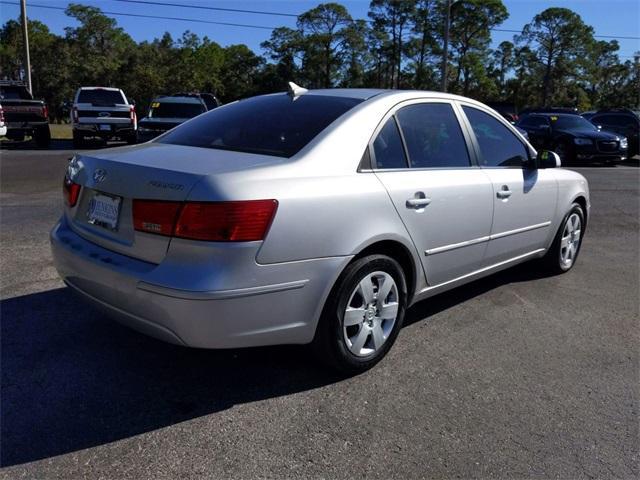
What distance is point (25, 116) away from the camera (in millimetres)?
17906

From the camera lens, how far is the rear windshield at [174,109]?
17.4 m

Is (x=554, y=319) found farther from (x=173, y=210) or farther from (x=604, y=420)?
(x=173, y=210)

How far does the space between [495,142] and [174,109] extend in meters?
14.7

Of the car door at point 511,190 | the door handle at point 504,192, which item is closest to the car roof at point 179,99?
the car door at point 511,190

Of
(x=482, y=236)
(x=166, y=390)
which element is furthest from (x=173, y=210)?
(x=482, y=236)

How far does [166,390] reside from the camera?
3117mm

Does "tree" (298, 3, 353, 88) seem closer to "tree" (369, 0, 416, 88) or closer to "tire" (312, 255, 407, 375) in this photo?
"tree" (369, 0, 416, 88)

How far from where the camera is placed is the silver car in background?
8.84 feet

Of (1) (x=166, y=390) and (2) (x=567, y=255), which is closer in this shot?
(1) (x=166, y=390)

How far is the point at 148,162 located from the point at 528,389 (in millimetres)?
2411

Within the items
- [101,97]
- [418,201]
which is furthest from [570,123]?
[418,201]

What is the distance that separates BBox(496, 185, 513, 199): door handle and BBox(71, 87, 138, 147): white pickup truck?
52.4 ft

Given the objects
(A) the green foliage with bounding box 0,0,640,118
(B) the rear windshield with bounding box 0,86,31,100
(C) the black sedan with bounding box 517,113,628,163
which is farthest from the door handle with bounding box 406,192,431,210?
(A) the green foliage with bounding box 0,0,640,118

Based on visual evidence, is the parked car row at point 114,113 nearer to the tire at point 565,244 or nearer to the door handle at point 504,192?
the tire at point 565,244
